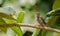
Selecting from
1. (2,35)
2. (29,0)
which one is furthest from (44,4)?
(2,35)

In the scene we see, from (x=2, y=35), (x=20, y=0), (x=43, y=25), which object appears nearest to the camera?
(x=43, y=25)

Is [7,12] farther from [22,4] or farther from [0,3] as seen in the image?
[22,4]

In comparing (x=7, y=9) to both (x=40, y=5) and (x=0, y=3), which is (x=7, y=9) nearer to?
(x=0, y=3)

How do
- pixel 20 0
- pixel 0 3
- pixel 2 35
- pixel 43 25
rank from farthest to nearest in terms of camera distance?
pixel 20 0 < pixel 0 3 < pixel 2 35 < pixel 43 25

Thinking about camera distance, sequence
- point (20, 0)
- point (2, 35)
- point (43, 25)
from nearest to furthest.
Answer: point (43, 25) → point (2, 35) → point (20, 0)

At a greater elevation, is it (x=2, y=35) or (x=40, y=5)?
(x=40, y=5)

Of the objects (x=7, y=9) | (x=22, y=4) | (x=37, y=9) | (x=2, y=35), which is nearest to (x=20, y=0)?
(x=22, y=4)

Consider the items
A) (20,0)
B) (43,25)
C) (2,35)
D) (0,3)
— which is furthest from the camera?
(20,0)

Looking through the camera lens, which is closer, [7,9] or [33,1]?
[7,9]

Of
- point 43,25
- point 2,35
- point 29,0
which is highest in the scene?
point 29,0
